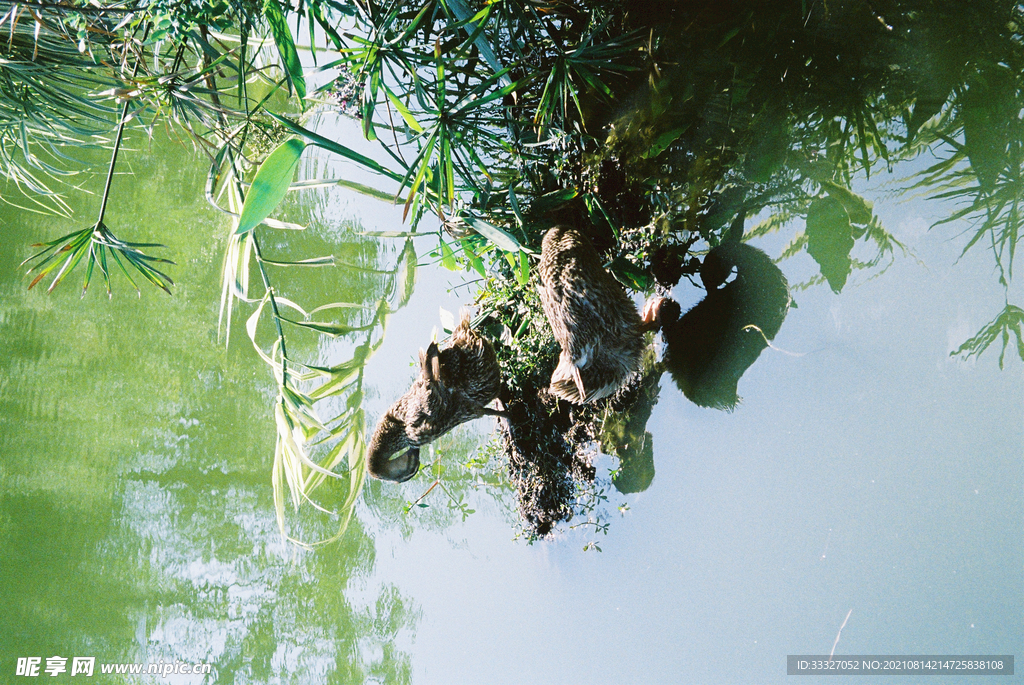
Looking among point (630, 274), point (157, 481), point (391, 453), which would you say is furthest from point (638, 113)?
point (157, 481)

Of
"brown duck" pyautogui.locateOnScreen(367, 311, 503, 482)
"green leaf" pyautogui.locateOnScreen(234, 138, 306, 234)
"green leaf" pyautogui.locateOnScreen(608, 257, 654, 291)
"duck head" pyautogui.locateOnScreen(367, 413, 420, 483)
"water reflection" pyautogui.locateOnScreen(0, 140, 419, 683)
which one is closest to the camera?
"green leaf" pyautogui.locateOnScreen(234, 138, 306, 234)

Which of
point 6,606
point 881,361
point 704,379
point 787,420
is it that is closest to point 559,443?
point 704,379

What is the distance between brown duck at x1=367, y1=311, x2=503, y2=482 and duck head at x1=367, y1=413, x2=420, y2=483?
0.03 ft

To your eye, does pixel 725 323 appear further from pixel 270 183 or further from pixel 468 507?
pixel 468 507

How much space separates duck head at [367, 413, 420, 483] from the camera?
1.54 m

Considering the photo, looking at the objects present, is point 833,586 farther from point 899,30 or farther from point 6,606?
point 6,606

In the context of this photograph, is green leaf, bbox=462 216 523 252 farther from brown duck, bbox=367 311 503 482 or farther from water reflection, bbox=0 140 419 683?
water reflection, bbox=0 140 419 683

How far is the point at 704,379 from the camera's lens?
118 cm

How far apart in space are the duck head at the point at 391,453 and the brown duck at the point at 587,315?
585 millimetres

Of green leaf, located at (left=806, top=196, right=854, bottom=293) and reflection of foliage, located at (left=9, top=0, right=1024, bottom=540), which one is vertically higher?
reflection of foliage, located at (left=9, top=0, right=1024, bottom=540)

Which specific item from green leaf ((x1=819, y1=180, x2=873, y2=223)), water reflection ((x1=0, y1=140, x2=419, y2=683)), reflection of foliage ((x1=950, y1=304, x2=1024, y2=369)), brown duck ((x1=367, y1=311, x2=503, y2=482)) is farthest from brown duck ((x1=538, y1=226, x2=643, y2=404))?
water reflection ((x1=0, y1=140, x2=419, y2=683))

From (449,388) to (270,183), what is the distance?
2.52 feet

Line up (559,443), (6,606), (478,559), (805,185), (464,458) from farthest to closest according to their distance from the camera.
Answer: (6,606) < (464,458) < (478,559) < (559,443) < (805,185)

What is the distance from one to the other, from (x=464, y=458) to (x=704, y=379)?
1148mm
